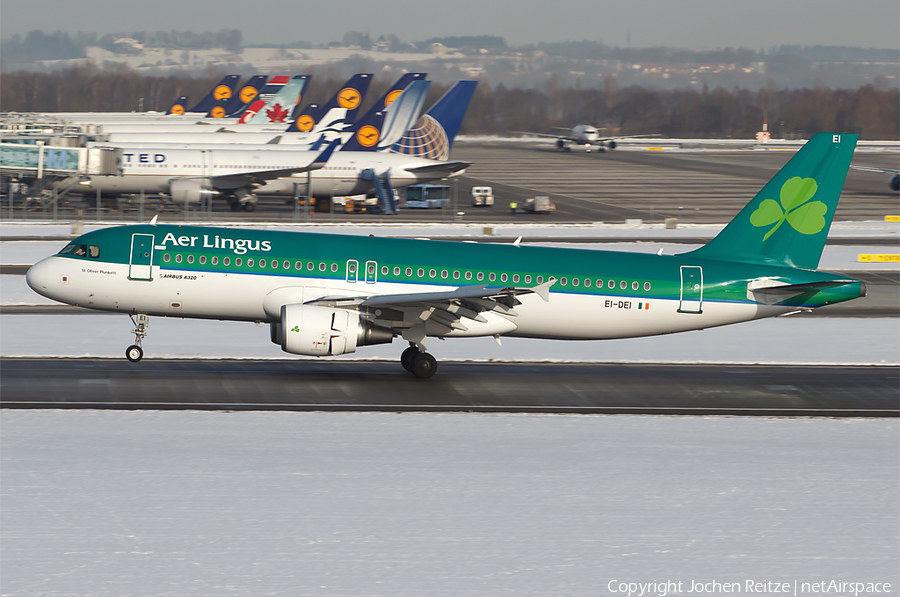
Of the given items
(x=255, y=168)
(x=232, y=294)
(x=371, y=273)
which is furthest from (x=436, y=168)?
(x=232, y=294)

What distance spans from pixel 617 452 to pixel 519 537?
250 inches

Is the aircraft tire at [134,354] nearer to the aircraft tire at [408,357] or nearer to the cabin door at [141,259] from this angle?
the cabin door at [141,259]

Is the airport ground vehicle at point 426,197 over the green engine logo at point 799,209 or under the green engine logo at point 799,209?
under

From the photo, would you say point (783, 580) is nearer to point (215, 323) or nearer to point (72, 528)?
point (72, 528)

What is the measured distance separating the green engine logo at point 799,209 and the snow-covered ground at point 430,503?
27.0ft

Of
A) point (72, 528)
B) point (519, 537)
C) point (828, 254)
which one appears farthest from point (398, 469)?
point (828, 254)

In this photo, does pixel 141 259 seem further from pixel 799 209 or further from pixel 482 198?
pixel 482 198

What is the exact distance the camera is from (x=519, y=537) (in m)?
17.3

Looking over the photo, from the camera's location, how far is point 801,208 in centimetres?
3212

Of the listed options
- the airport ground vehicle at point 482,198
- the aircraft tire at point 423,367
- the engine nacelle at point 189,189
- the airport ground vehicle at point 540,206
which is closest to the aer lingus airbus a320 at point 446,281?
the aircraft tire at point 423,367

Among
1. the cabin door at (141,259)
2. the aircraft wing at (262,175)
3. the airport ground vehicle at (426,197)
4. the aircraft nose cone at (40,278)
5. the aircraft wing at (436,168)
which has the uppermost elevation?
the cabin door at (141,259)

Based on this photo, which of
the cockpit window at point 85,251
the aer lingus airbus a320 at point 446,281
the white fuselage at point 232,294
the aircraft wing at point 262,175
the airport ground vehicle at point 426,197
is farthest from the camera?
the airport ground vehicle at point 426,197

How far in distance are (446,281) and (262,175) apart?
58.0 metres

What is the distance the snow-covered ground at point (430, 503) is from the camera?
617 inches
